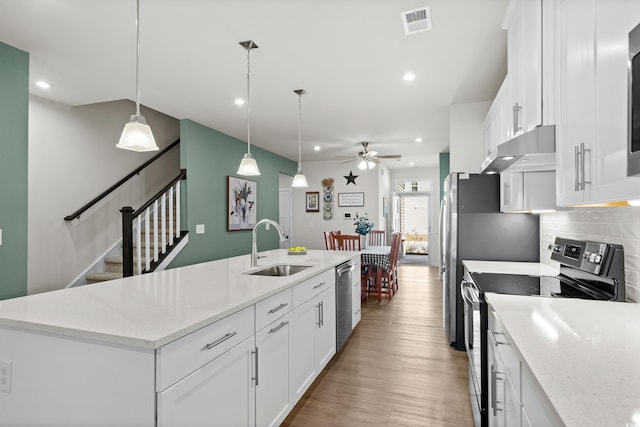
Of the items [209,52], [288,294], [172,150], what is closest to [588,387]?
[288,294]

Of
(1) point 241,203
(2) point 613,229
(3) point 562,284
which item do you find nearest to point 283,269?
(3) point 562,284

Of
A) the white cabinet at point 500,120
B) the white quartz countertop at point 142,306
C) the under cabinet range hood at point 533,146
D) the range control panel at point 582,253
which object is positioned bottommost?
the white quartz countertop at point 142,306

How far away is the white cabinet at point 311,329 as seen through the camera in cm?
217

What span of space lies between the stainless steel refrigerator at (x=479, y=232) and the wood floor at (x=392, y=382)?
429 millimetres

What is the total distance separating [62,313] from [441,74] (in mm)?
3187

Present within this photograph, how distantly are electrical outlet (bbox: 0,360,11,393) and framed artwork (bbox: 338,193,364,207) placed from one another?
662 cm

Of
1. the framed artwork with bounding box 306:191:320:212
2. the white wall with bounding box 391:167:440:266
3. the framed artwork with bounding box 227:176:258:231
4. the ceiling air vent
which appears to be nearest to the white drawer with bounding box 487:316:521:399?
the ceiling air vent

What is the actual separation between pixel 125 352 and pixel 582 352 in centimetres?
145

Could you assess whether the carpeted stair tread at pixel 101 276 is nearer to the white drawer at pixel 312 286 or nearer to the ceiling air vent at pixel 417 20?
the white drawer at pixel 312 286

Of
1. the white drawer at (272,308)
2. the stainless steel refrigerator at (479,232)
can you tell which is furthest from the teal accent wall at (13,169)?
the stainless steel refrigerator at (479,232)

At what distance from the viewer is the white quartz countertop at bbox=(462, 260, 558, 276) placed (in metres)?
2.54

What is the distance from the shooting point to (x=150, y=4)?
2062mm

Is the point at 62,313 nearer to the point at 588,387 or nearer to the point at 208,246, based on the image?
the point at 588,387

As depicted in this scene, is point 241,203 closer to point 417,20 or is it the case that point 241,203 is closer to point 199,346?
point 417,20
